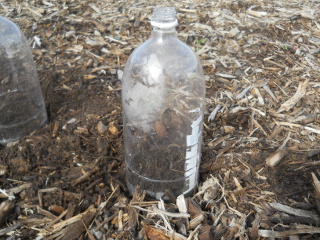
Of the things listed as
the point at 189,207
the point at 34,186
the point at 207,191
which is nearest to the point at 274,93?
the point at 207,191

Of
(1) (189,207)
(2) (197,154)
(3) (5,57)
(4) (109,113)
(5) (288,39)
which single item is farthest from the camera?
(5) (288,39)

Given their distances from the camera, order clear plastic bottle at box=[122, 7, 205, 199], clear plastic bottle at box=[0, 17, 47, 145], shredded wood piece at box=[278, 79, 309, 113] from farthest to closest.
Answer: shredded wood piece at box=[278, 79, 309, 113] < clear plastic bottle at box=[0, 17, 47, 145] < clear plastic bottle at box=[122, 7, 205, 199]

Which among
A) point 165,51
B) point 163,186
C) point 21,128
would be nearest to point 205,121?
point 163,186

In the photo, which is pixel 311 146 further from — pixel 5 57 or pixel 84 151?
pixel 5 57

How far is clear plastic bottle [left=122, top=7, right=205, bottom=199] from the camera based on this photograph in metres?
2.32

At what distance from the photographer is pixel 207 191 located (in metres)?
2.56

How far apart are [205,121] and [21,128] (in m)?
1.73

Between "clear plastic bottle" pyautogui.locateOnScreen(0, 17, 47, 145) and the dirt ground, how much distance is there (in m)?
0.17

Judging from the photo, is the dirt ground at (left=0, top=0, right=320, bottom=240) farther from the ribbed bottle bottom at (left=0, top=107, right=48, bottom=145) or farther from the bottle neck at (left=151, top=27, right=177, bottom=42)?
the bottle neck at (left=151, top=27, right=177, bottom=42)

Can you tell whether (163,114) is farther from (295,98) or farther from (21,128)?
(295,98)

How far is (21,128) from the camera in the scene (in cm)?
331

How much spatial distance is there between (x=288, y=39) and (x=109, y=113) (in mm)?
2574

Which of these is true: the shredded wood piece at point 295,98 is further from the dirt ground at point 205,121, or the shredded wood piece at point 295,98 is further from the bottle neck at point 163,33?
the bottle neck at point 163,33

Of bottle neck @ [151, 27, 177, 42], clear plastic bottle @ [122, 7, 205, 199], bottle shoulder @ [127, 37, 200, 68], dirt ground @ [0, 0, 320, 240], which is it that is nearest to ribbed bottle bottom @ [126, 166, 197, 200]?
clear plastic bottle @ [122, 7, 205, 199]
